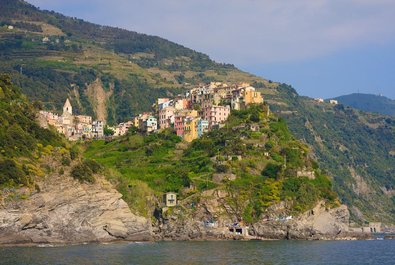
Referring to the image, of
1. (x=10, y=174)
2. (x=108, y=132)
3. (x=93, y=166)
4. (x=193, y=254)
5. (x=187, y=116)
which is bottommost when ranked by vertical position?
(x=193, y=254)

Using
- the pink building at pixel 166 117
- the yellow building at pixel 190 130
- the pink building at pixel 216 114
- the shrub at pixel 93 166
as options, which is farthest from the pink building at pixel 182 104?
the shrub at pixel 93 166

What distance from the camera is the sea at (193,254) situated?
70.8m

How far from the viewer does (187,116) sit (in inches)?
5468

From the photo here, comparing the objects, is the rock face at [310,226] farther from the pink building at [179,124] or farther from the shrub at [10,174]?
the shrub at [10,174]

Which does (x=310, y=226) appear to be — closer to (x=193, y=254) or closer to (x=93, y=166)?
(x=93, y=166)

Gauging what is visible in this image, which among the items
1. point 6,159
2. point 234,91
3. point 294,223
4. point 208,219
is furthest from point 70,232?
point 234,91

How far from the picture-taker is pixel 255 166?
119375 mm

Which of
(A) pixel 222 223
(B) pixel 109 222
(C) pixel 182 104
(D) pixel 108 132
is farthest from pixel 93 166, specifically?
(D) pixel 108 132

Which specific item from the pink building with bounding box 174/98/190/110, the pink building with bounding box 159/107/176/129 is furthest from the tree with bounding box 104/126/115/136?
the pink building with bounding box 159/107/176/129

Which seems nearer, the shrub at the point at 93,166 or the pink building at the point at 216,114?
the shrub at the point at 93,166

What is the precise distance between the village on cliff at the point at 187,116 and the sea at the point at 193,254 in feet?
136

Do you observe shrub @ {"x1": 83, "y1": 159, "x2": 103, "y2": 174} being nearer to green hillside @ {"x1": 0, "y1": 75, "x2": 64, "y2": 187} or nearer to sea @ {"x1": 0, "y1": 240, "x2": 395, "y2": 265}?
green hillside @ {"x1": 0, "y1": 75, "x2": 64, "y2": 187}

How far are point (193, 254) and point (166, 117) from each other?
64483 mm

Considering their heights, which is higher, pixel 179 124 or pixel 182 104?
pixel 182 104
